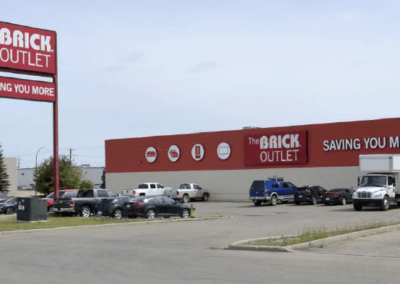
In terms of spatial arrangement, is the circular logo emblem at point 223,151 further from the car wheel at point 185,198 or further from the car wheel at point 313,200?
the car wheel at point 313,200

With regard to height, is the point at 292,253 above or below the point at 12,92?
below

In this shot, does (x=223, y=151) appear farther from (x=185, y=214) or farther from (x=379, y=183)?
(x=185, y=214)

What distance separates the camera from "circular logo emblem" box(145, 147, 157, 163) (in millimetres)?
68250

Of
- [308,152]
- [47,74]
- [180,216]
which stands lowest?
[180,216]

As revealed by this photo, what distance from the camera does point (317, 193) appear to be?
4953cm

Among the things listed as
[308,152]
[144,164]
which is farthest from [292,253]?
[144,164]

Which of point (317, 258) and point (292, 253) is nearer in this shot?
point (317, 258)

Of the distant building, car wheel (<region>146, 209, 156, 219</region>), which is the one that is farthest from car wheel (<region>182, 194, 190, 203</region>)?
the distant building

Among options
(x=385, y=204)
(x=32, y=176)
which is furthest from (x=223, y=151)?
(x=32, y=176)

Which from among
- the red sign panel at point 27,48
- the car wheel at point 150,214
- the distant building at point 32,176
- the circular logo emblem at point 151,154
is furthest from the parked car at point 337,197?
the distant building at point 32,176

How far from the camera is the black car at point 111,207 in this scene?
34.7 metres

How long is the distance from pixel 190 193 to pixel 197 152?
19.4ft

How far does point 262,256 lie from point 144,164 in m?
53.5

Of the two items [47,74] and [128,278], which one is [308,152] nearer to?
[47,74]
